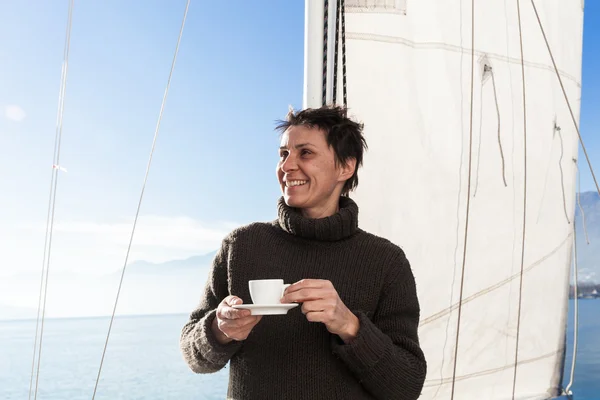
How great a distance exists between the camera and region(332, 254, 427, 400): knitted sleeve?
121 centimetres

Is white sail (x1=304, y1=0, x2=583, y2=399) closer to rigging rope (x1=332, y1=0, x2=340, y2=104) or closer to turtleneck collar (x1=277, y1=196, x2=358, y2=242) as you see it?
rigging rope (x1=332, y1=0, x2=340, y2=104)

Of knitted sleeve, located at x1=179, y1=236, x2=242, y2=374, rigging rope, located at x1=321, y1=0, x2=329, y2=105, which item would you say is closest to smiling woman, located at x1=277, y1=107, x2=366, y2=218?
knitted sleeve, located at x1=179, y1=236, x2=242, y2=374

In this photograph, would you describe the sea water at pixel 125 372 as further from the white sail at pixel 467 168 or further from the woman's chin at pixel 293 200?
the woman's chin at pixel 293 200

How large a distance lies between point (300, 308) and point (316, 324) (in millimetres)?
46

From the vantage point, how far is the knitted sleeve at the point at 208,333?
1.29m

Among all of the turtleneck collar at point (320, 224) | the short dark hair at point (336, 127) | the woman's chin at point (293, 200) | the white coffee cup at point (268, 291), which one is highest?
the short dark hair at point (336, 127)

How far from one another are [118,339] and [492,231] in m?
35.8

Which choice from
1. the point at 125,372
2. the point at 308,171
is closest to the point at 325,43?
the point at 308,171

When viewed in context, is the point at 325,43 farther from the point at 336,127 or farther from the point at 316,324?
the point at 316,324

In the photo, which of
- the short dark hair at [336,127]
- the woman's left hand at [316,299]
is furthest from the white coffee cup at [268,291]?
the short dark hair at [336,127]

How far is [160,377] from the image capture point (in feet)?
73.5

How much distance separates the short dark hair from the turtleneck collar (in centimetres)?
13

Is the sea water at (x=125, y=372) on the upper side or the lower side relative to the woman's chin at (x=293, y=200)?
lower

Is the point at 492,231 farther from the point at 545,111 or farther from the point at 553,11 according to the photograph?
the point at 553,11
